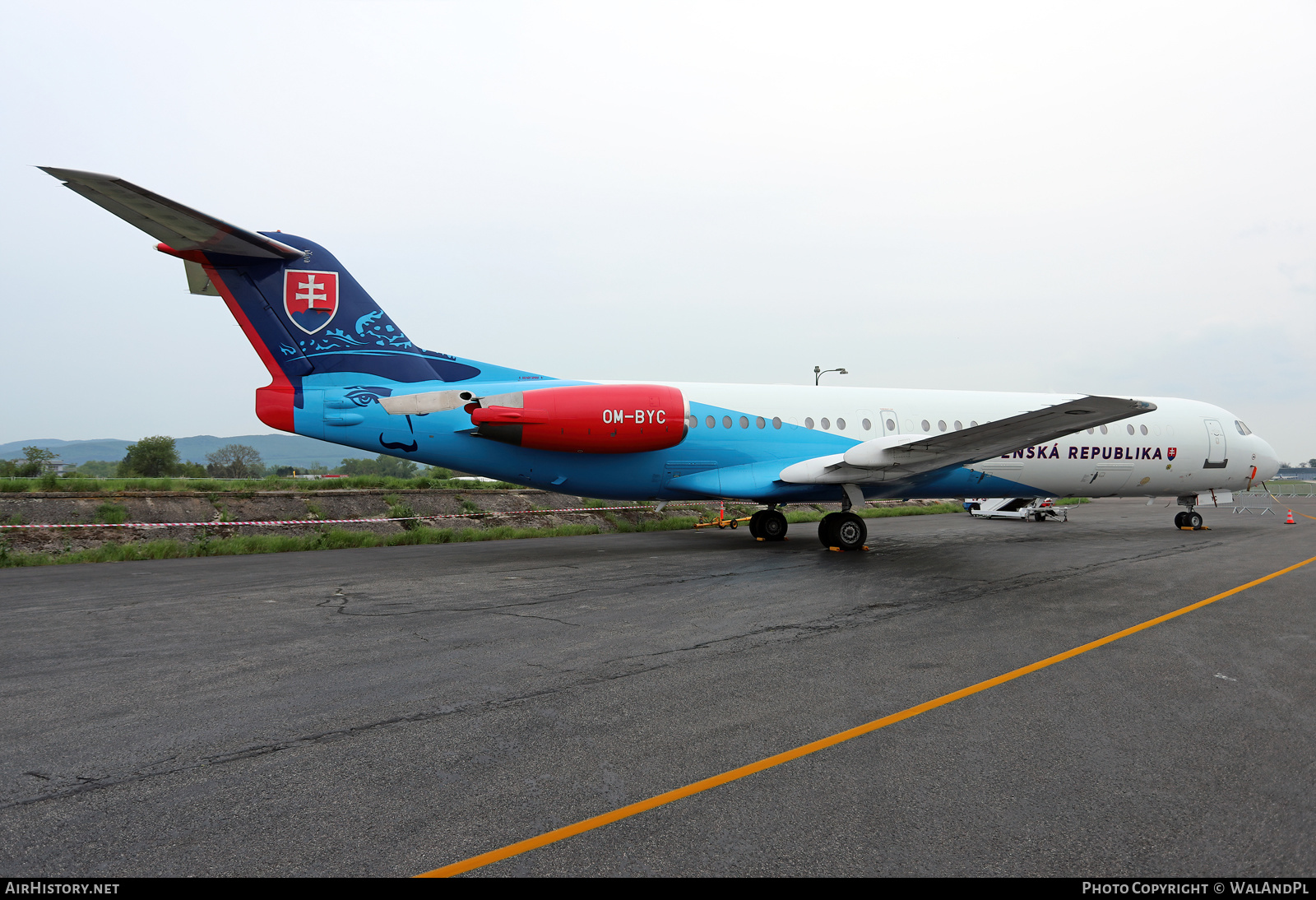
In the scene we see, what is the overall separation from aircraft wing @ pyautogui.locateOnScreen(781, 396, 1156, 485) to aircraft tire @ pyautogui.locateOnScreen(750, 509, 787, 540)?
2.36 m

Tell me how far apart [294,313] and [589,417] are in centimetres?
517

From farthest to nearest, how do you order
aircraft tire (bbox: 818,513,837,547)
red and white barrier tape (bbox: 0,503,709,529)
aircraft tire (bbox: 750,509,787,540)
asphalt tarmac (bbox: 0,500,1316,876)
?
aircraft tire (bbox: 750,509,787,540)
red and white barrier tape (bbox: 0,503,709,529)
aircraft tire (bbox: 818,513,837,547)
asphalt tarmac (bbox: 0,500,1316,876)

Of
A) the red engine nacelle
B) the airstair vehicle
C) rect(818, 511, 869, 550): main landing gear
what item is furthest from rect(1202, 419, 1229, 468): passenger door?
the red engine nacelle

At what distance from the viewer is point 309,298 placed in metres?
11.6

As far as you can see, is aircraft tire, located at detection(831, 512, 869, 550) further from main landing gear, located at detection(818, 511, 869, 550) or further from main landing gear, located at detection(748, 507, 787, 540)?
main landing gear, located at detection(748, 507, 787, 540)

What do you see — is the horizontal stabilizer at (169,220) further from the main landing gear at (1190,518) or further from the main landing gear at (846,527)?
the main landing gear at (1190,518)

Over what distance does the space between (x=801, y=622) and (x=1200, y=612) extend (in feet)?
15.0

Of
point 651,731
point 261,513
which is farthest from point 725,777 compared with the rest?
point 261,513

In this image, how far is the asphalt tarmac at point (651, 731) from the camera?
275cm

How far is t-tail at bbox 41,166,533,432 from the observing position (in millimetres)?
11125

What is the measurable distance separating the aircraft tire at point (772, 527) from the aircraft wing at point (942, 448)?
93.1 inches

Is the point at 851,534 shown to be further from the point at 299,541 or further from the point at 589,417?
the point at 299,541
